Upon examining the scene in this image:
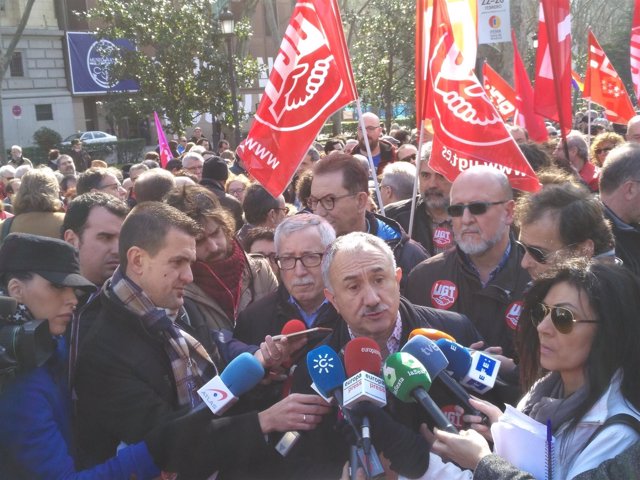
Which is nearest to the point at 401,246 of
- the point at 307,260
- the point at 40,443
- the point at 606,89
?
the point at 307,260

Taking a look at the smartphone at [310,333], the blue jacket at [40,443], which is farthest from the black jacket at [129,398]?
the smartphone at [310,333]

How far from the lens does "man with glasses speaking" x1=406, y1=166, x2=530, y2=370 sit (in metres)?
4.26

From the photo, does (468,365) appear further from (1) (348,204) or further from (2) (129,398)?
(1) (348,204)

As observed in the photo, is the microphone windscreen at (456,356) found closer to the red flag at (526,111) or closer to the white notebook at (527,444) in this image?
the white notebook at (527,444)

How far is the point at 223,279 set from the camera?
14.2 feet

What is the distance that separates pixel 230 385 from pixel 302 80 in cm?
319

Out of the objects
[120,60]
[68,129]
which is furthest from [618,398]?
[68,129]

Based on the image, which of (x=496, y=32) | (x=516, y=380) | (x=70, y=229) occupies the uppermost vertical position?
(x=496, y=32)

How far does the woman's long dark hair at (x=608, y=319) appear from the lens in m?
2.49

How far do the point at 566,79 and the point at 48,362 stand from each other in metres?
5.41

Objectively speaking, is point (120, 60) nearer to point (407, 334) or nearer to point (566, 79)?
point (566, 79)

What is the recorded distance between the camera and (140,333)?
10.4 feet

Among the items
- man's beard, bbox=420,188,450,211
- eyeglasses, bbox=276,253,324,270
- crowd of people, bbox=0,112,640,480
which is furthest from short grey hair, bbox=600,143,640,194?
eyeglasses, bbox=276,253,324,270

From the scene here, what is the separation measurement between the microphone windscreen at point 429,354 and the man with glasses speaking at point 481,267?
1.55m
